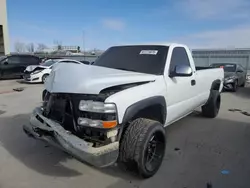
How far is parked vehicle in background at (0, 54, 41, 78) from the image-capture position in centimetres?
1634

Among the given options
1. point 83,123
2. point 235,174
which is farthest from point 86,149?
point 235,174

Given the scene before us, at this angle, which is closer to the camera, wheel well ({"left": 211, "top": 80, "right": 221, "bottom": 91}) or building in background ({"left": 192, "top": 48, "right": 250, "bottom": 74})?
wheel well ({"left": 211, "top": 80, "right": 221, "bottom": 91})

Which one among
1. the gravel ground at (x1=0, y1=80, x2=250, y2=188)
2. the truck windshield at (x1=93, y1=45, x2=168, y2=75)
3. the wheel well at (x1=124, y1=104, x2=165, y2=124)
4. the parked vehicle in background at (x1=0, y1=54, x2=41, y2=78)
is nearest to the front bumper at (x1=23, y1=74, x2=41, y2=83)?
the parked vehicle in background at (x1=0, y1=54, x2=41, y2=78)

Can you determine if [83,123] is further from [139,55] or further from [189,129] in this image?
[189,129]

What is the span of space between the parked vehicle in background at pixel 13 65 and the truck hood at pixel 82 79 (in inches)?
564

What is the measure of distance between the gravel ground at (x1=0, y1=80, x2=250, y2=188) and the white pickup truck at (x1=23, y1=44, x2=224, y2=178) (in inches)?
14.4

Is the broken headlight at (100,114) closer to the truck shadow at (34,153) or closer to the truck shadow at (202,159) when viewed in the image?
the truck shadow at (202,159)

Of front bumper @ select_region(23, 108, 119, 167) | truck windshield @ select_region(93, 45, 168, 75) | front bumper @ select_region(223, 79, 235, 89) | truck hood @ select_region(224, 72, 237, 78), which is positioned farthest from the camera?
truck hood @ select_region(224, 72, 237, 78)

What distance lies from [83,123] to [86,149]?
1.19 feet

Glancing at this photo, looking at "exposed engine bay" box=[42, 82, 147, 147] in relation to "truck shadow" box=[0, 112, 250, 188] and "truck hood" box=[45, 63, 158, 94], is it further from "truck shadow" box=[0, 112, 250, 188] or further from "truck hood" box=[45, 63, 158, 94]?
"truck shadow" box=[0, 112, 250, 188]

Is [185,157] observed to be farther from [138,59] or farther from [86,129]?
[86,129]

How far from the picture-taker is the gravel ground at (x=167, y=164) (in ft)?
11.2

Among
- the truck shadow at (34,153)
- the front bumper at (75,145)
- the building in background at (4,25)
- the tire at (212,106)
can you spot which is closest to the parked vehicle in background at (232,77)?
the tire at (212,106)

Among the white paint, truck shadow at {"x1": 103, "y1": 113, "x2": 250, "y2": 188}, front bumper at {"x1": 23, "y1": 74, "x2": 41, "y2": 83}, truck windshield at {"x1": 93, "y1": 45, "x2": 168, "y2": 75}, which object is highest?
truck windshield at {"x1": 93, "y1": 45, "x2": 168, "y2": 75}
